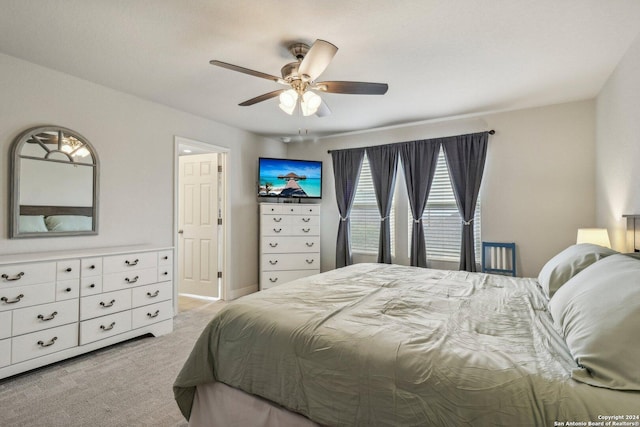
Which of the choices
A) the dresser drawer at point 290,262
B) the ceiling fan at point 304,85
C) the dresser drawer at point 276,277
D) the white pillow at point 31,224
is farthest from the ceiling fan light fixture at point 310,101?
the dresser drawer at point 276,277

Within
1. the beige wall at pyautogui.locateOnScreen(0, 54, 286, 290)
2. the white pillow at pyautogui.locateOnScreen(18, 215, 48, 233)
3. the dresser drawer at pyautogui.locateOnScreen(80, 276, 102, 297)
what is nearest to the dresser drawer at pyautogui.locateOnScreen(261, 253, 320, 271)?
the beige wall at pyautogui.locateOnScreen(0, 54, 286, 290)

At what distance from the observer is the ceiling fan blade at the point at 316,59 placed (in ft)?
6.01

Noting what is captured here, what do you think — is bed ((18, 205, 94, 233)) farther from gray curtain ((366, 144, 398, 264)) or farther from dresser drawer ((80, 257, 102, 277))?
gray curtain ((366, 144, 398, 264))

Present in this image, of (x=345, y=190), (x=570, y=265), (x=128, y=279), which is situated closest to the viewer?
(x=570, y=265)

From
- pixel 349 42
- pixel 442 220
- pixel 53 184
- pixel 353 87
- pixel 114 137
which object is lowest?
pixel 442 220

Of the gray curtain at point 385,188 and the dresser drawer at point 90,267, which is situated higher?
the gray curtain at point 385,188

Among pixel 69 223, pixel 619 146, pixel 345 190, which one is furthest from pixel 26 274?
pixel 619 146

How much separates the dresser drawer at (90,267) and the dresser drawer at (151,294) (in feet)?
1.25

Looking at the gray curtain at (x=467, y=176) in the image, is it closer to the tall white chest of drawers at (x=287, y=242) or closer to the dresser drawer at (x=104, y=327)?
the tall white chest of drawers at (x=287, y=242)

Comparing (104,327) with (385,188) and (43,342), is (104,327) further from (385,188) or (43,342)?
(385,188)

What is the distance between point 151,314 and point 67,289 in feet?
2.61

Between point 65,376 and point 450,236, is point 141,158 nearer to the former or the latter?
point 65,376

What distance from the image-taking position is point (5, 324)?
86.3 inches

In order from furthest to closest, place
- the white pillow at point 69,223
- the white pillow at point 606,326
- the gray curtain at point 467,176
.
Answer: the gray curtain at point 467,176 < the white pillow at point 69,223 < the white pillow at point 606,326
